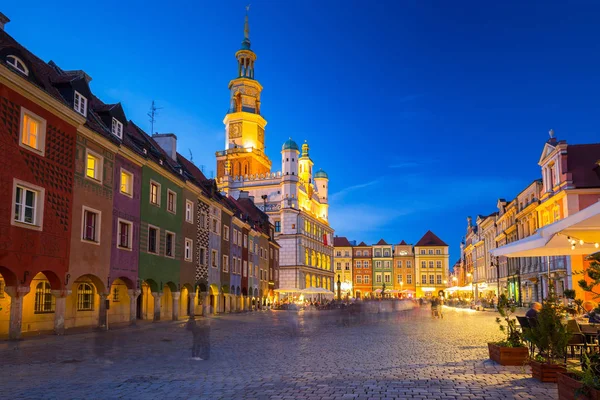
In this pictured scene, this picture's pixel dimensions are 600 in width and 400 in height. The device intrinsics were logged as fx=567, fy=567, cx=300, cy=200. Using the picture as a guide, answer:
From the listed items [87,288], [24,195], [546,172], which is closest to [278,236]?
[546,172]

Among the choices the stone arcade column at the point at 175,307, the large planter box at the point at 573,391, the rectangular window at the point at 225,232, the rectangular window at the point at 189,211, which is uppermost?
the rectangular window at the point at 189,211

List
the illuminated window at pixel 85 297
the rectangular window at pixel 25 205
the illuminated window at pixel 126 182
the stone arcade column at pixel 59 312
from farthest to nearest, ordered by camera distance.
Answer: the illuminated window at pixel 126 182 → the illuminated window at pixel 85 297 → the stone arcade column at pixel 59 312 → the rectangular window at pixel 25 205

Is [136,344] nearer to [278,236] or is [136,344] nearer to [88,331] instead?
[88,331]

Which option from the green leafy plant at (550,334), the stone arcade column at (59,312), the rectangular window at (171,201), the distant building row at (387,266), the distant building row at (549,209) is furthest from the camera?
the distant building row at (387,266)

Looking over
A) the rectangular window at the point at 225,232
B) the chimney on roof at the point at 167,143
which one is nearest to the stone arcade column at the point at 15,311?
the chimney on roof at the point at 167,143

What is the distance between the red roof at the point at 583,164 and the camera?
48.9 m

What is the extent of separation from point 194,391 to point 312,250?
90662 millimetres

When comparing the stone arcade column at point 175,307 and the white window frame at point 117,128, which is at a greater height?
the white window frame at point 117,128

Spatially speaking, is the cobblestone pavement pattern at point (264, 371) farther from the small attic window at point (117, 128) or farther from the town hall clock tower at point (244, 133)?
the town hall clock tower at point (244, 133)

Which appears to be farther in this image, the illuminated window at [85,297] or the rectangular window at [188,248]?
the rectangular window at [188,248]

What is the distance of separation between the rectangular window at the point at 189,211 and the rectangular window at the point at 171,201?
2185 mm

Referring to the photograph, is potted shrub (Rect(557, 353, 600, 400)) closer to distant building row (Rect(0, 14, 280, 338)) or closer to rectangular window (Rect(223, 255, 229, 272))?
distant building row (Rect(0, 14, 280, 338))

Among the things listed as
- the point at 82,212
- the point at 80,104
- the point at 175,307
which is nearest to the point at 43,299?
the point at 82,212

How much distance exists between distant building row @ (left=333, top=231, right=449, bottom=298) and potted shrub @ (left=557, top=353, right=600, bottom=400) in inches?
5555
